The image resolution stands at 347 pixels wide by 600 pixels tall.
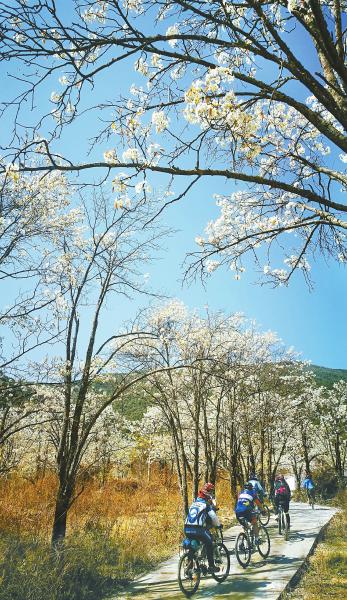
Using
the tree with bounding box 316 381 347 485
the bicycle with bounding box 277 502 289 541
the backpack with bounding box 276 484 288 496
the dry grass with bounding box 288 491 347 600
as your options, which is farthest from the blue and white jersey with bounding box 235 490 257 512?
the tree with bounding box 316 381 347 485

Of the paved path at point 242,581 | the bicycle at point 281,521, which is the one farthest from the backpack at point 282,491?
the paved path at point 242,581

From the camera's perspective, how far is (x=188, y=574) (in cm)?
795

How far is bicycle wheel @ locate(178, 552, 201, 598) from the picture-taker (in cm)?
775

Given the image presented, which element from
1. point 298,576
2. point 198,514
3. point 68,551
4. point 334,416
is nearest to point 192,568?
point 198,514

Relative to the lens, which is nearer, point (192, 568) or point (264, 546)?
point (192, 568)

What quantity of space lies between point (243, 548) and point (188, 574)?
112 inches

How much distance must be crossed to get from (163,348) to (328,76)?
13637 millimetres

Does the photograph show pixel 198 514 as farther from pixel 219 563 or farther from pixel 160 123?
pixel 160 123

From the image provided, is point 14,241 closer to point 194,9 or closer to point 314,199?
point 194,9

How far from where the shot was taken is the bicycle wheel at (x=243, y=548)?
32.9 ft

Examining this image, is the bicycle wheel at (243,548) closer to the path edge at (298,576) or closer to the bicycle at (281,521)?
the path edge at (298,576)

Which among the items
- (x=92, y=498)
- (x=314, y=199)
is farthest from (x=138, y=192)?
(x=92, y=498)

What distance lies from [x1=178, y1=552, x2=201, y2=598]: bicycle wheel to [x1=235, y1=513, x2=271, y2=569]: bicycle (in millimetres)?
2133

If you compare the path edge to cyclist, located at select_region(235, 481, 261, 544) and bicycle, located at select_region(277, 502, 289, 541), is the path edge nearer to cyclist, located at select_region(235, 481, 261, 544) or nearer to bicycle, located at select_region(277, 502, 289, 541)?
bicycle, located at select_region(277, 502, 289, 541)
